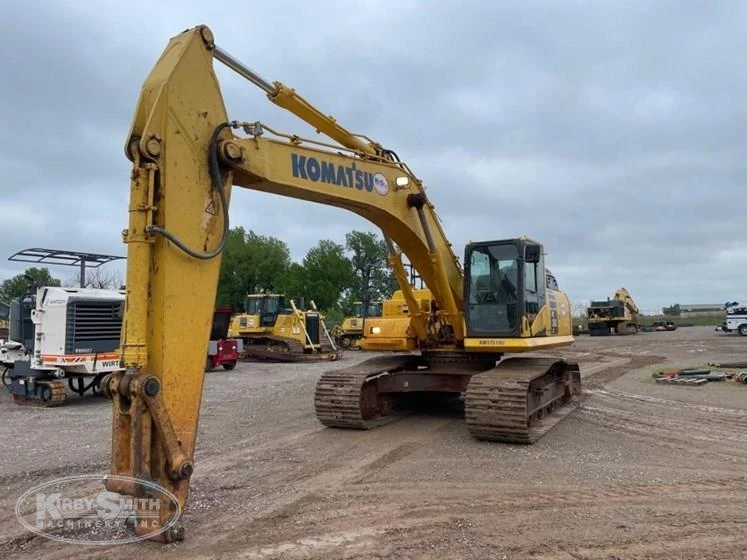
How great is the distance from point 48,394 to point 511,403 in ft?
31.5

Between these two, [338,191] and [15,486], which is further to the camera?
[338,191]

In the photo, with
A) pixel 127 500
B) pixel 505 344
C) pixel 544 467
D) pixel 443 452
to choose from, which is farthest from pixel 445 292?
pixel 127 500

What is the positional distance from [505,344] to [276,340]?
60.5 ft

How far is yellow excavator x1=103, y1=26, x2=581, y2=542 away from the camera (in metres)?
4.62

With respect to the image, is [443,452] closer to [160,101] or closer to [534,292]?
[534,292]

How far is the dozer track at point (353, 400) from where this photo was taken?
29.4 feet

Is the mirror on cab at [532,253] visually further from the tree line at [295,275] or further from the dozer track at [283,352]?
the tree line at [295,275]

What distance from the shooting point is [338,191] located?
7086mm

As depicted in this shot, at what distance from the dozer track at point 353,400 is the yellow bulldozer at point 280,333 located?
52.6 feet

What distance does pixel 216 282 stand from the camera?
17.0 ft

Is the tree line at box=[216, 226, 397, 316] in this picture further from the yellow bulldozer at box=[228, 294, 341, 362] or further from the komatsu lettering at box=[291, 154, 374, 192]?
the komatsu lettering at box=[291, 154, 374, 192]

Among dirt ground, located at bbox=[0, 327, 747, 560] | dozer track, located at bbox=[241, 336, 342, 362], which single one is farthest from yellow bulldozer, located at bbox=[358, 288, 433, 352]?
dozer track, located at bbox=[241, 336, 342, 362]

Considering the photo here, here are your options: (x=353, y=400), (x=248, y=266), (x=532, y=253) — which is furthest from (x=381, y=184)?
(x=248, y=266)

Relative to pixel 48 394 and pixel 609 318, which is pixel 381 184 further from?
pixel 609 318
